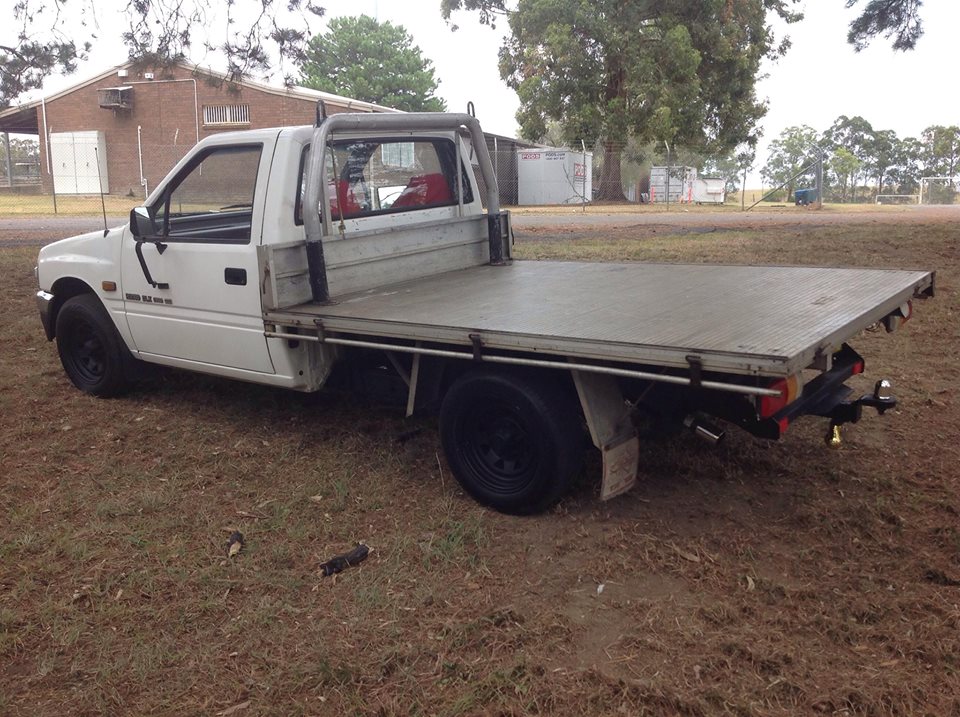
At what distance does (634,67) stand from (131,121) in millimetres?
21069

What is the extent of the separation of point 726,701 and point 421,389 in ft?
7.81

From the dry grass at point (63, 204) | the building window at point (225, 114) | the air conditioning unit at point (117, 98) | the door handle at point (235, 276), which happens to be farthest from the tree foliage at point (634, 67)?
the door handle at point (235, 276)

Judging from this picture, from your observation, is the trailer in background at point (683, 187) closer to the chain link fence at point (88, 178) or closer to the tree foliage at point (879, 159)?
the tree foliage at point (879, 159)

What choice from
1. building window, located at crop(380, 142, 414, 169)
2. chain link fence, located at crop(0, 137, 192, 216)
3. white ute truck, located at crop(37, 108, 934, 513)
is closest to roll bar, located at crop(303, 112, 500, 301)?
white ute truck, located at crop(37, 108, 934, 513)

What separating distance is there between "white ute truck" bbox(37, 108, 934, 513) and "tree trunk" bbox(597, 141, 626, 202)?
27.8 meters

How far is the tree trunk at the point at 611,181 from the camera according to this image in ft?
110

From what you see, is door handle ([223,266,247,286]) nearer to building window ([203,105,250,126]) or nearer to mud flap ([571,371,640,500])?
mud flap ([571,371,640,500])

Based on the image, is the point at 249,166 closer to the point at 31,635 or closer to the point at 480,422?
the point at 480,422

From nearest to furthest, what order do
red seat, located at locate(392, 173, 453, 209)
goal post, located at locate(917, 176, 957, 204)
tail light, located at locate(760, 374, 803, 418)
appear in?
1. tail light, located at locate(760, 374, 803, 418)
2. red seat, located at locate(392, 173, 453, 209)
3. goal post, located at locate(917, 176, 957, 204)

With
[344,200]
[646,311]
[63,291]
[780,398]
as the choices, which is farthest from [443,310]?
[63,291]

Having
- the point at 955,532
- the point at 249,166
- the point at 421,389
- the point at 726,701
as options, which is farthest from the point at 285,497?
the point at 955,532

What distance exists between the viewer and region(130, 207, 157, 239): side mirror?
5656 millimetres

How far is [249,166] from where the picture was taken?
17.8 feet

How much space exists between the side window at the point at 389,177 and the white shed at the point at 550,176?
29.1m
